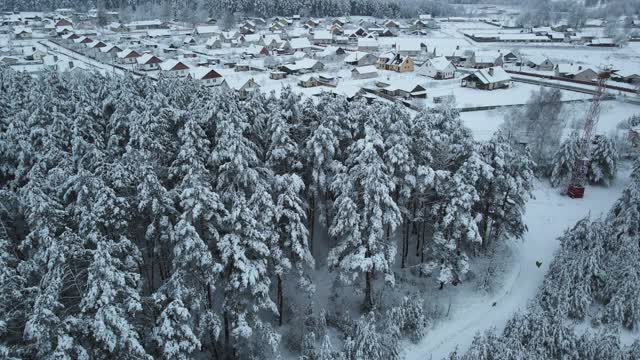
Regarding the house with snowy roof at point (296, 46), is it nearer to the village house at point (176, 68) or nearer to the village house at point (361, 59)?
the village house at point (361, 59)

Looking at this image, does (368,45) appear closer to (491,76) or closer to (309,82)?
(309,82)

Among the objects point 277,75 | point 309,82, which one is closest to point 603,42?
point 309,82

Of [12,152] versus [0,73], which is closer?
[12,152]

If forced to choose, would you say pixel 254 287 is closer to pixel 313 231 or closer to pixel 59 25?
pixel 313 231

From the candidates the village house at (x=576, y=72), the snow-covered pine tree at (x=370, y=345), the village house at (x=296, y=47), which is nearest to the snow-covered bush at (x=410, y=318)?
the snow-covered pine tree at (x=370, y=345)

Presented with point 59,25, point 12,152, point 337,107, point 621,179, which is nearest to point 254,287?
point 337,107
